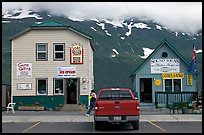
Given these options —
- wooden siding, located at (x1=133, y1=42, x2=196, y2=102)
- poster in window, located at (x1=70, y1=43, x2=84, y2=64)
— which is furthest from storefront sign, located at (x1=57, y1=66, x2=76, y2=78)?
wooden siding, located at (x1=133, y1=42, x2=196, y2=102)

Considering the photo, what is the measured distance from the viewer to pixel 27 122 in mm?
23766

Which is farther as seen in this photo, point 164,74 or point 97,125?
point 164,74

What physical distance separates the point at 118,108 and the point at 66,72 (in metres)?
17.3

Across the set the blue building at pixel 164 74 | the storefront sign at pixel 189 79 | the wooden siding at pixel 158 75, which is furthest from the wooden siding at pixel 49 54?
the storefront sign at pixel 189 79

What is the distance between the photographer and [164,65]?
122ft

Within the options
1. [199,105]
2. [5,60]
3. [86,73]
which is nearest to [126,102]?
[199,105]

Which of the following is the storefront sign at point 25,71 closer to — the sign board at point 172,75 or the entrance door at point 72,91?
the entrance door at point 72,91

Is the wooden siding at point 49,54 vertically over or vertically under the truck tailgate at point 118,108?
over

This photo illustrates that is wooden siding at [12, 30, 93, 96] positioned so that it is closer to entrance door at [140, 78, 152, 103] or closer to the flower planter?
the flower planter

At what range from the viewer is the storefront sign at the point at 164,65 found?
37.2 metres

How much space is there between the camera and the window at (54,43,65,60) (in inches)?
1404

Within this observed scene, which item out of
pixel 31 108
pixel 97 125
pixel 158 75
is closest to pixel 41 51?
pixel 31 108

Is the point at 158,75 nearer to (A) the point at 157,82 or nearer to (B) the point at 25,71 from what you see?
(A) the point at 157,82

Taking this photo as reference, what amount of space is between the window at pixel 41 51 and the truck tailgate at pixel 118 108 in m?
18.0
